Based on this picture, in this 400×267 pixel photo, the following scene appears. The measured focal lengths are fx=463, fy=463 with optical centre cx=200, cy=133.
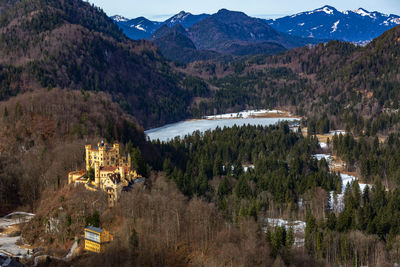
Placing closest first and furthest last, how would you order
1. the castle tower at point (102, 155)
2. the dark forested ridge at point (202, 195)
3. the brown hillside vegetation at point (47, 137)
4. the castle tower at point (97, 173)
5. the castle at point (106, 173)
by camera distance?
the dark forested ridge at point (202, 195), the castle at point (106, 173), the castle tower at point (97, 173), the castle tower at point (102, 155), the brown hillside vegetation at point (47, 137)

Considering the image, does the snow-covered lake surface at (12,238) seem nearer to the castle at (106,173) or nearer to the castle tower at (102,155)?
the castle at (106,173)

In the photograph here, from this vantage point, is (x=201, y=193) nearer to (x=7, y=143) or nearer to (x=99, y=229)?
(x=99, y=229)

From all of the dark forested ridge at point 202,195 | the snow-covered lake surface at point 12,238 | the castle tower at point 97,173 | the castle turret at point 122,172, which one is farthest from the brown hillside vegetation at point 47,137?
the castle turret at point 122,172

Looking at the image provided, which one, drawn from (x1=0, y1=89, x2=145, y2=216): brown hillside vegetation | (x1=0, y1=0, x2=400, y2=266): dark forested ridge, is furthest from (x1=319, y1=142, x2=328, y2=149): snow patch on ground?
(x1=0, y1=89, x2=145, y2=216): brown hillside vegetation

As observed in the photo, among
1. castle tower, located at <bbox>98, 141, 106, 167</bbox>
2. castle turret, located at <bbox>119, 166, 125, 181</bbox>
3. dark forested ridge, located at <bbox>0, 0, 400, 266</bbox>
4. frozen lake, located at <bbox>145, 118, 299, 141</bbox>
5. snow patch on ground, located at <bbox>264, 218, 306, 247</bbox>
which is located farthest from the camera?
frozen lake, located at <bbox>145, 118, 299, 141</bbox>

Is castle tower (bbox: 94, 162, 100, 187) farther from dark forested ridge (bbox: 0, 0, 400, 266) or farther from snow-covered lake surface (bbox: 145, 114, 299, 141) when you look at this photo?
snow-covered lake surface (bbox: 145, 114, 299, 141)

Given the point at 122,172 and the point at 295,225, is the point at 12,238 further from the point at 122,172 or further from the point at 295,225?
the point at 295,225

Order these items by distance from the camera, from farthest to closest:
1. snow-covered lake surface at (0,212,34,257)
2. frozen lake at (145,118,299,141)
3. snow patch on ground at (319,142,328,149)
Answer: frozen lake at (145,118,299,141), snow patch on ground at (319,142,328,149), snow-covered lake surface at (0,212,34,257)
